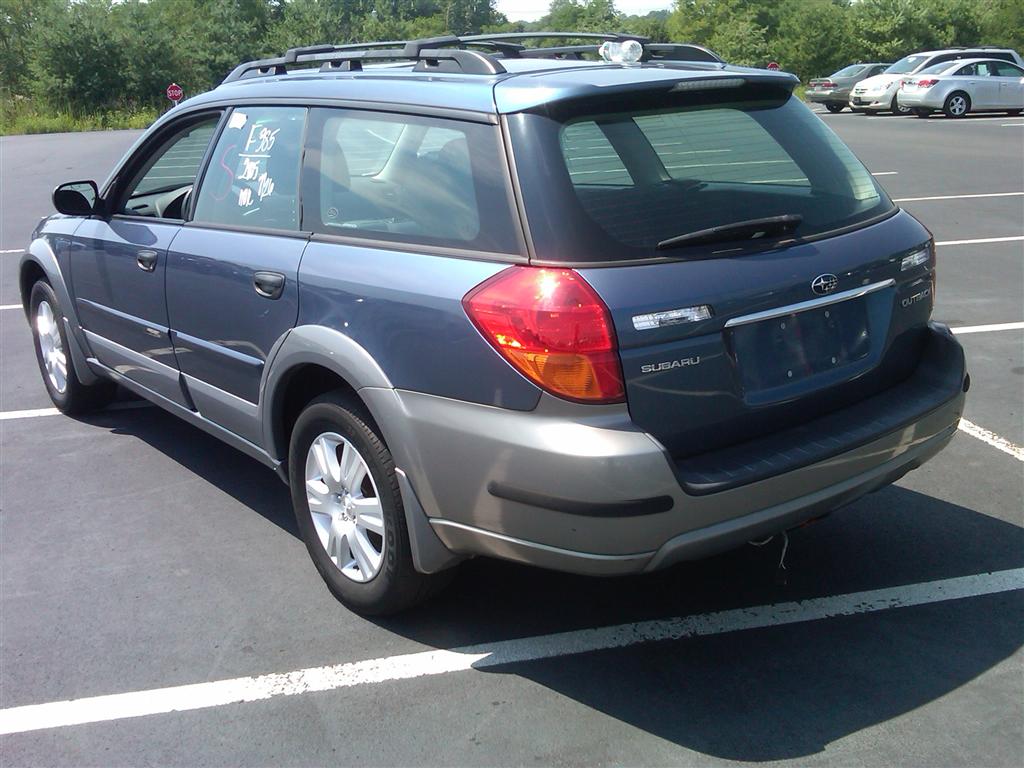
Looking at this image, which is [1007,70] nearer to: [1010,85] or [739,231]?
[1010,85]

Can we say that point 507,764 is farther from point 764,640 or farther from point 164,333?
point 164,333

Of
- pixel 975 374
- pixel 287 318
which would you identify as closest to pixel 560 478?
pixel 287 318

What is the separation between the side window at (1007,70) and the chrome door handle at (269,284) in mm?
28339

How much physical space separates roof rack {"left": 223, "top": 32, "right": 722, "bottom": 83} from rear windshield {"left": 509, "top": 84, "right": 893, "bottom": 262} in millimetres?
452

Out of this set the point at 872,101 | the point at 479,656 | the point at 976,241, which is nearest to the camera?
the point at 479,656

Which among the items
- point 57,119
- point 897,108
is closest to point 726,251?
point 897,108

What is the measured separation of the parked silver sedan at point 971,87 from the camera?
27422 millimetres

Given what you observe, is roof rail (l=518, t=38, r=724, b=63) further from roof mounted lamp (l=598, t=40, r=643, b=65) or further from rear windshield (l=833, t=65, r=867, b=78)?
rear windshield (l=833, t=65, r=867, b=78)

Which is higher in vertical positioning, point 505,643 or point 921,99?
point 505,643

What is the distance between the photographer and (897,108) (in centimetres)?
2966

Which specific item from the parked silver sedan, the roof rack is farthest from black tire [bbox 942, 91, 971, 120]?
the roof rack

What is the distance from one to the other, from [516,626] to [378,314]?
1193 millimetres

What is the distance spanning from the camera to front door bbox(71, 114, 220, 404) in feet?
15.3

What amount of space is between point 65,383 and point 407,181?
3.38m
